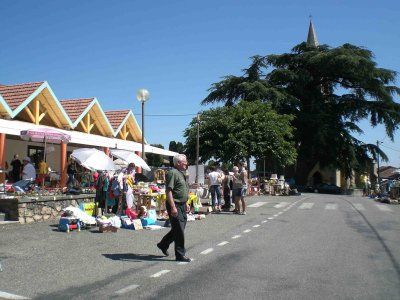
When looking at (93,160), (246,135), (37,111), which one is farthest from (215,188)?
(246,135)

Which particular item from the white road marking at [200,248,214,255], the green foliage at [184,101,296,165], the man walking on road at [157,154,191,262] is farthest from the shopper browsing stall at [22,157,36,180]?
the green foliage at [184,101,296,165]

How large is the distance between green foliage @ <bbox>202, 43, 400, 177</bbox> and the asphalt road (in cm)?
3355

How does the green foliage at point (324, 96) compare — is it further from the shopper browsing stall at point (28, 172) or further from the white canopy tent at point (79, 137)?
the shopper browsing stall at point (28, 172)

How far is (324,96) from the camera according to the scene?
163 ft

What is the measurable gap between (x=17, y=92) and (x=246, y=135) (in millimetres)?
18776

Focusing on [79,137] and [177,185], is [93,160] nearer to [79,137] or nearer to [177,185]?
[79,137]

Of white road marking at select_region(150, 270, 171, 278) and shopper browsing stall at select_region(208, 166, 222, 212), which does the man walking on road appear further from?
shopper browsing stall at select_region(208, 166, 222, 212)

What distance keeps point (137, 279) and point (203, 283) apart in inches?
36.9

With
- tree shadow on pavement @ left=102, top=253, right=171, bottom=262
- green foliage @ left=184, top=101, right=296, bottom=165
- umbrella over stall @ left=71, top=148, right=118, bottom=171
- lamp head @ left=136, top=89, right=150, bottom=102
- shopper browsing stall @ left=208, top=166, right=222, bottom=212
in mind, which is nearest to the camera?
tree shadow on pavement @ left=102, top=253, right=171, bottom=262

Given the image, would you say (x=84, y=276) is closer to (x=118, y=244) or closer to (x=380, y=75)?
(x=118, y=244)

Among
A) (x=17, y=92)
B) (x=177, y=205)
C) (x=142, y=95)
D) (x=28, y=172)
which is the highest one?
(x=17, y=92)

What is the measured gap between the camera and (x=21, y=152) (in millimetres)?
22938

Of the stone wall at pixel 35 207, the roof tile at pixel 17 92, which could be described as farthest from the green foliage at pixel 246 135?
the stone wall at pixel 35 207

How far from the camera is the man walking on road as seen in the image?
23.8 ft
